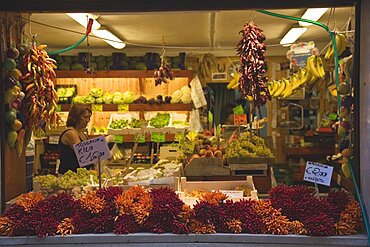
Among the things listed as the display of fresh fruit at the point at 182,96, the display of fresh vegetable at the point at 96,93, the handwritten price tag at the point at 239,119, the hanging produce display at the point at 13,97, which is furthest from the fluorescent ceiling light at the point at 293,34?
the hanging produce display at the point at 13,97

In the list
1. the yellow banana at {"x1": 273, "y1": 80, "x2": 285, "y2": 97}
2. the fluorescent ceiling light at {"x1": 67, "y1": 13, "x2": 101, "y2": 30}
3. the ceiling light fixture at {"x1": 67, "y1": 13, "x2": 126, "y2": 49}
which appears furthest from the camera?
the yellow banana at {"x1": 273, "y1": 80, "x2": 285, "y2": 97}

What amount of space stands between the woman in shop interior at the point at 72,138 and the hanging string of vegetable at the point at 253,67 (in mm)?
1842

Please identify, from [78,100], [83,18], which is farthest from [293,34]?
[78,100]

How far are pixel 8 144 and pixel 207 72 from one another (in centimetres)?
592

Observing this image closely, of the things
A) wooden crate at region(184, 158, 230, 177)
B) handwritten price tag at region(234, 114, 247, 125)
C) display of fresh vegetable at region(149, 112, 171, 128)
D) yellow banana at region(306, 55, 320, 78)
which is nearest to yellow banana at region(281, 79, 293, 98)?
handwritten price tag at region(234, 114, 247, 125)

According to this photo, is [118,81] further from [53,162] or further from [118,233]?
[118,233]

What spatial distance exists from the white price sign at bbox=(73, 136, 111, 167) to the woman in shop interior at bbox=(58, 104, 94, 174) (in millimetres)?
1780

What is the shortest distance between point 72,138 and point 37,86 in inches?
70.2

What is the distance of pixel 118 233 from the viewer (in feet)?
8.44

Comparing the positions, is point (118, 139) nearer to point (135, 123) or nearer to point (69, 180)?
point (135, 123)

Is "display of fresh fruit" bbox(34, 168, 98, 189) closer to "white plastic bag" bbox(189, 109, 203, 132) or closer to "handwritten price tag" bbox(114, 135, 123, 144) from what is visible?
"handwritten price tag" bbox(114, 135, 123, 144)

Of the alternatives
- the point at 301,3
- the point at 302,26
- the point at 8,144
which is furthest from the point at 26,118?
the point at 302,26

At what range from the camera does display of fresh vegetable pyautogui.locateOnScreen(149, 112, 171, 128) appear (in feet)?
24.9

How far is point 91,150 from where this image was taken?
295 cm
